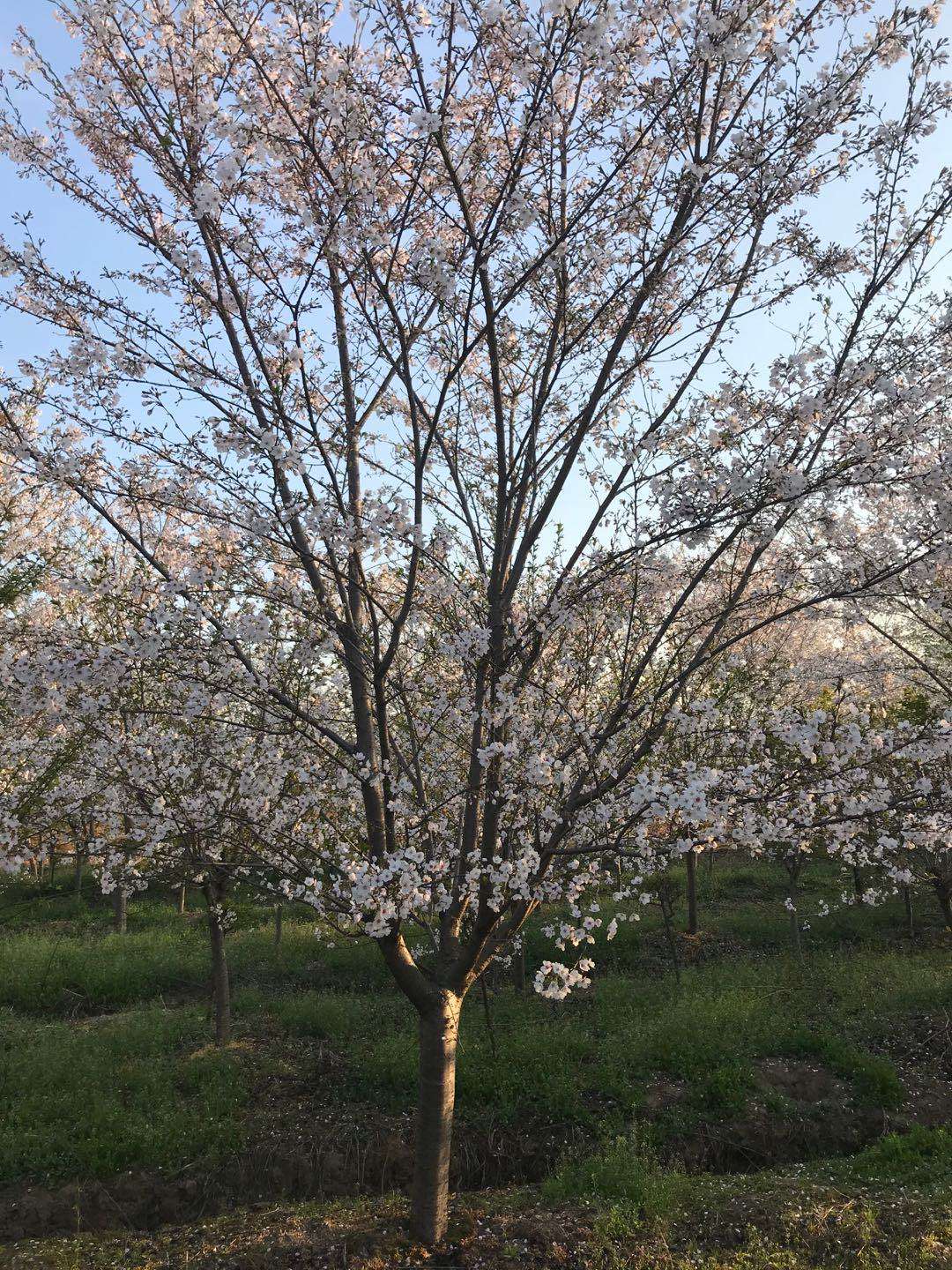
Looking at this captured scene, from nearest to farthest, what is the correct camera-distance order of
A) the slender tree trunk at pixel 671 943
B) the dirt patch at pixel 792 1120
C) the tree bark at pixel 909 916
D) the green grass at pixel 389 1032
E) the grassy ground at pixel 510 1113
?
the grassy ground at pixel 510 1113 → the dirt patch at pixel 792 1120 → the green grass at pixel 389 1032 → the slender tree trunk at pixel 671 943 → the tree bark at pixel 909 916

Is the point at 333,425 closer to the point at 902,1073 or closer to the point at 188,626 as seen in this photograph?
the point at 188,626

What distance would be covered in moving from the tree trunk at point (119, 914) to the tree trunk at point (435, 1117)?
13.1 meters

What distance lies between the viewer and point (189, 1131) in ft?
30.2

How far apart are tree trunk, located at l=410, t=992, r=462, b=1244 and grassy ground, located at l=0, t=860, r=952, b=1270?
0.90 ft

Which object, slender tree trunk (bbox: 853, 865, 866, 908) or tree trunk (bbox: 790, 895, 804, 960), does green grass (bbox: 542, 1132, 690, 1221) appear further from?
slender tree trunk (bbox: 853, 865, 866, 908)

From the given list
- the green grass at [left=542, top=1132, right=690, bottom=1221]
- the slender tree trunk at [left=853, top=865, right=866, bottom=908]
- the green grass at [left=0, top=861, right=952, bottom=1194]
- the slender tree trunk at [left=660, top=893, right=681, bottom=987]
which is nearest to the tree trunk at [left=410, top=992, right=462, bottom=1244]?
the green grass at [left=542, top=1132, right=690, bottom=1221]

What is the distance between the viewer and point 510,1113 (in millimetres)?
9531

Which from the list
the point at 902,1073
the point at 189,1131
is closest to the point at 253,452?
the point at 189,1131

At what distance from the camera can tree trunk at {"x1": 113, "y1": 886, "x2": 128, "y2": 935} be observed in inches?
703

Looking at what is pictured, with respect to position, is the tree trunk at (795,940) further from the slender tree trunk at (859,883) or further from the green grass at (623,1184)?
the green grass at (623,1184)

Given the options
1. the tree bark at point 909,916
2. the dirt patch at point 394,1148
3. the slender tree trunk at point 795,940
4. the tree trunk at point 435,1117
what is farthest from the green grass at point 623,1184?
the tree bark at point 909,916

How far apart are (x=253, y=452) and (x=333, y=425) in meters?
1.06

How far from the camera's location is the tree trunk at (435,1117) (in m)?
6.44

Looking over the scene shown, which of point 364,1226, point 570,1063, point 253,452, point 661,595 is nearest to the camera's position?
point 253,452
